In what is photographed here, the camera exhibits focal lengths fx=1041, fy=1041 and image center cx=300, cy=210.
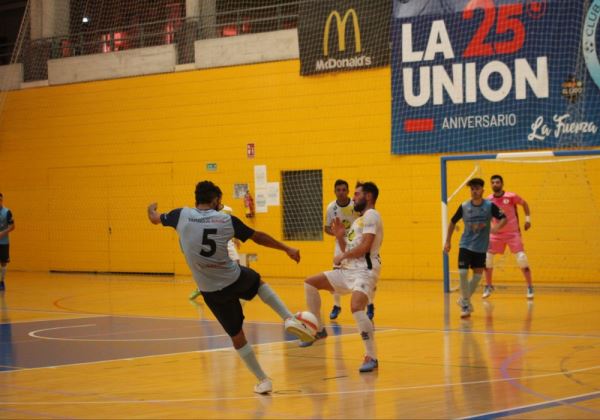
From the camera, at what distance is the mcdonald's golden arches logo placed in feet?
81.3

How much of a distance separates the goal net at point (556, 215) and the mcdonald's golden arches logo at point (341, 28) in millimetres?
4530

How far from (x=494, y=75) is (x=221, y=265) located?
14589 millimetres

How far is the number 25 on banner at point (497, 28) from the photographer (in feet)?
73.6

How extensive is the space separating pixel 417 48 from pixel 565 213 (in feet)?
16.7

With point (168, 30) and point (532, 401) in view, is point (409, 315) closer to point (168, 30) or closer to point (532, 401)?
point (532, 401)

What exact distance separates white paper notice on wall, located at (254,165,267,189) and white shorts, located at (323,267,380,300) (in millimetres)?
14539

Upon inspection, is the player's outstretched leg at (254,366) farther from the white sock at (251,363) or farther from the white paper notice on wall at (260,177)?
the white paper notice on wall at (260,177)

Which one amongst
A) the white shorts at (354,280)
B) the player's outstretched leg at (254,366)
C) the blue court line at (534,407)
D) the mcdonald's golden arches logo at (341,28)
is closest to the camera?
the blue court line at (534,407)

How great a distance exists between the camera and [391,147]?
24141 mm

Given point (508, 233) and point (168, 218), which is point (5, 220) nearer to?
point (508, 233)

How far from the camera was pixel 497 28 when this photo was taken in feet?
74.3

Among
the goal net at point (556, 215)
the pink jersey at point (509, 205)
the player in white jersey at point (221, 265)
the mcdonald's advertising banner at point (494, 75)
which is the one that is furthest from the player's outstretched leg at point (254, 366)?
the mcdonald's advertising banner at point (494, 75)

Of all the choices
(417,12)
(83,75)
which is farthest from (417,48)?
(83,75)

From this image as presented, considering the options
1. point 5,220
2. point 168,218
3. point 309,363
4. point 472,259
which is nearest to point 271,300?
point 168,218
